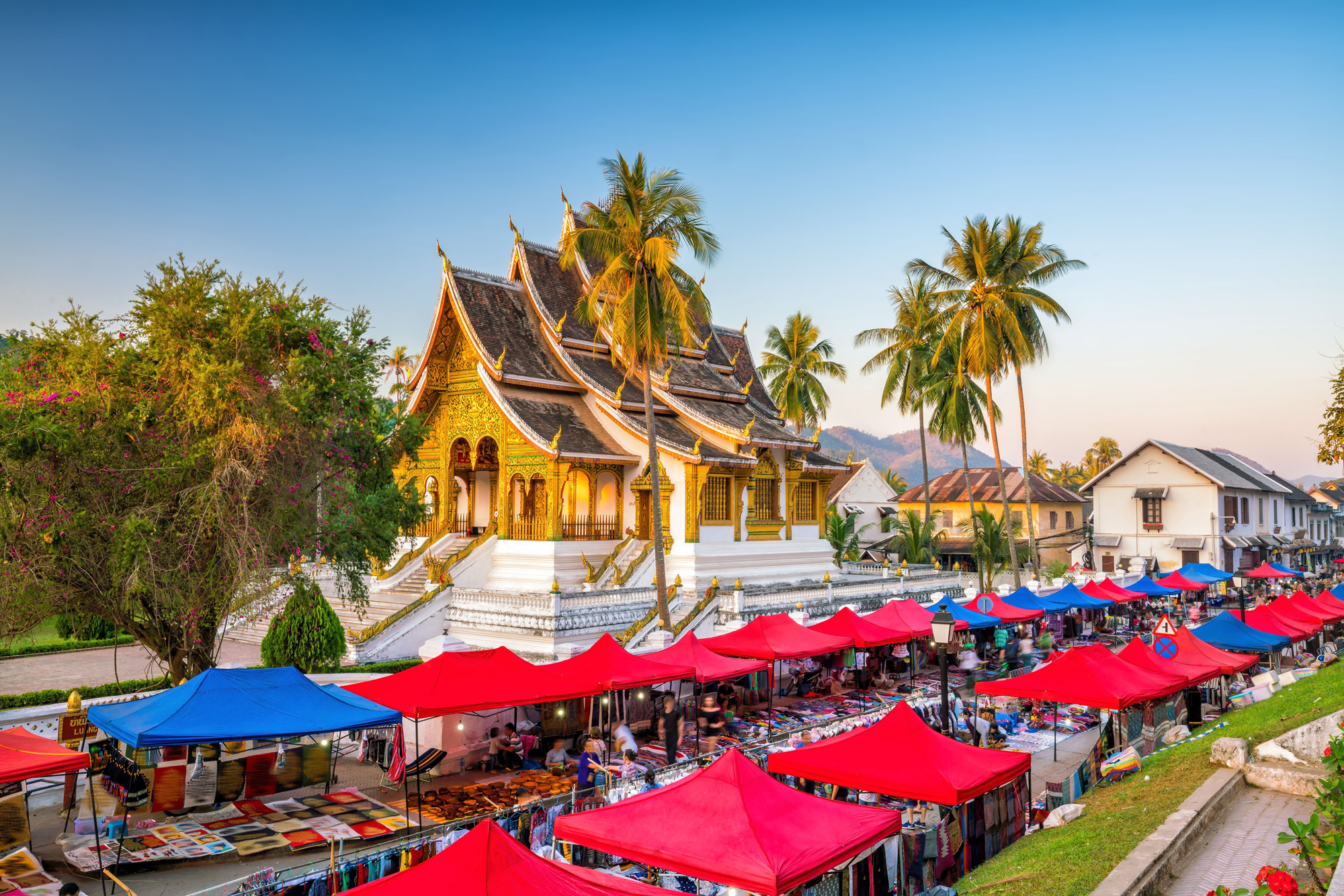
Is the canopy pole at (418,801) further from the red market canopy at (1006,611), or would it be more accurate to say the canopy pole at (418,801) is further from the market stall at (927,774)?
the red market canopy at (1006,611)

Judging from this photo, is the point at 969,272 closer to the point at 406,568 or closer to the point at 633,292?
the point at 633,292

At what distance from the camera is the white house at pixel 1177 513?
47.7 m

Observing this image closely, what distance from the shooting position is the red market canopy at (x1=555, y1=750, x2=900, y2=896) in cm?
662

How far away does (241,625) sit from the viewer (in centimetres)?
2267

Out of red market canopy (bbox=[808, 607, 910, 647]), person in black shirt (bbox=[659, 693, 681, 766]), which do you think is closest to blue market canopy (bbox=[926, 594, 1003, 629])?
red market canopy (bbox=[808, 607, 910, 647])

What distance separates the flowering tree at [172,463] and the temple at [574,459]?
9.22 metres

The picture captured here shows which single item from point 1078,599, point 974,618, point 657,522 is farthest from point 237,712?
point 1078,599

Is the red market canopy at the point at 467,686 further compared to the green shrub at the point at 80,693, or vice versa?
the green shrub at the point at 80,693

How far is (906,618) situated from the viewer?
770 inches

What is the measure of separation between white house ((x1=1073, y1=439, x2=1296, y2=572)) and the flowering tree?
44.4 meters

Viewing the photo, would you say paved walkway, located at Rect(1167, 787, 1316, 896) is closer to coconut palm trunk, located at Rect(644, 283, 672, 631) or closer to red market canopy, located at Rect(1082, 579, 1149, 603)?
coconut palm trunk, located at Rect(644, 283, 672, 631)

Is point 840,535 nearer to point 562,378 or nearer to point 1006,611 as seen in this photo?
point 1006,611

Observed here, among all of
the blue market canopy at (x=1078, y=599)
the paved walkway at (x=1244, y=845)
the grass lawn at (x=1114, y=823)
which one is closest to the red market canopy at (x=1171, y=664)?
the grass lawn at (x=1114, y=823)

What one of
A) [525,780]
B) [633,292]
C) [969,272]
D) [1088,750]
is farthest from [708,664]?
[969,272]
